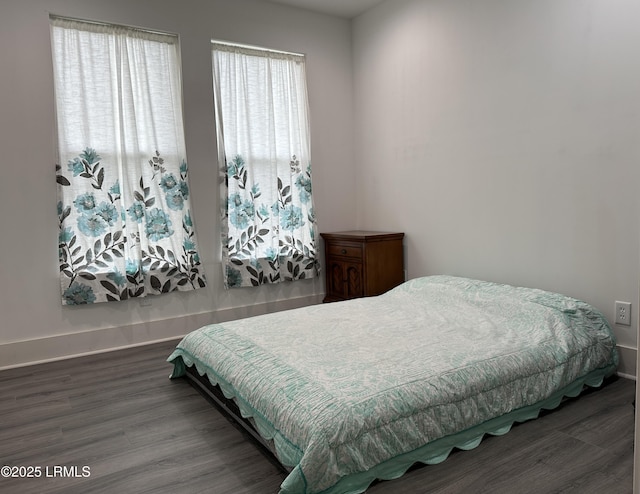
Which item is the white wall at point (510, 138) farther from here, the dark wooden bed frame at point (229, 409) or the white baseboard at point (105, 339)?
the dark wooden bed frame at point (229, 409)

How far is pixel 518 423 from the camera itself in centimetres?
210

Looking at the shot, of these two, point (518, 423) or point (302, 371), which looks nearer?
point (302, 371)

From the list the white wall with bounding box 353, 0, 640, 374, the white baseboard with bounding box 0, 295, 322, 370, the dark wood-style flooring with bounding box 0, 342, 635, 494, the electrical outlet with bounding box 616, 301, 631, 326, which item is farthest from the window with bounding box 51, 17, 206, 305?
the electrical outlet with bounding box 616, 301, 631, 326

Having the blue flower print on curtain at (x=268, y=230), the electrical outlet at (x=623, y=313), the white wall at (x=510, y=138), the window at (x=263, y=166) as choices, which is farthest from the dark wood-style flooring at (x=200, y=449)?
the window at (x=263, y=166)

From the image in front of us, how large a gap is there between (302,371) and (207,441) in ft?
1.77

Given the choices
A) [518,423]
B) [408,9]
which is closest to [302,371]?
[518,423]

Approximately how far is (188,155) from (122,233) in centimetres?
77

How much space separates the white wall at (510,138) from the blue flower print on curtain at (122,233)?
1.75 meters

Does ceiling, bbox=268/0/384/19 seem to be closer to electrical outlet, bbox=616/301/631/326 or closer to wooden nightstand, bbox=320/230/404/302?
wooden nightstand, bbox=320/230/404/302

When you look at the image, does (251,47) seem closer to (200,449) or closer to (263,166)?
(263,166)

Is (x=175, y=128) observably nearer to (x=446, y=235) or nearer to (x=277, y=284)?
(x=277, y=284)

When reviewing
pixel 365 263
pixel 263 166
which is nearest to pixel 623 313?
pixel 365 263

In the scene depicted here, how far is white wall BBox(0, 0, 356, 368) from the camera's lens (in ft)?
10.2

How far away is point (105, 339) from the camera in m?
3.45
